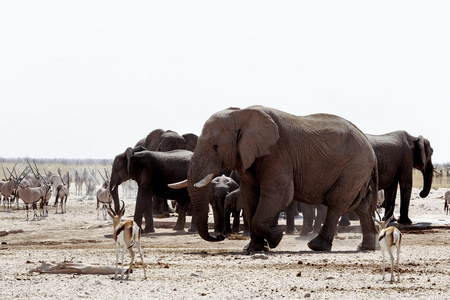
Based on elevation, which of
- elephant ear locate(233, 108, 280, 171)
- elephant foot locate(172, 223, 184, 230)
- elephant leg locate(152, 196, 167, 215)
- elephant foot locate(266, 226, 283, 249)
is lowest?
elephant foot locate(172, 223, 184, 230)

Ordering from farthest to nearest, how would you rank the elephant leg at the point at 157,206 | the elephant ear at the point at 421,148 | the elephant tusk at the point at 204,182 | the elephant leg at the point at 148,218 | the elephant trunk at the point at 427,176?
the elephant leg at the point at 157,206 < the elephant trunk at the point at 427,176 < the elephant ear at the point at 421,148 < the elephant leg at the point at 148,218 < the elephant tusk at the point at 204,182

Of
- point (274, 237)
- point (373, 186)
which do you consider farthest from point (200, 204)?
point (373, 186)

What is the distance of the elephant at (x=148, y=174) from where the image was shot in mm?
21297

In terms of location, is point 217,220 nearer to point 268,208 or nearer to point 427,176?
point 268,208

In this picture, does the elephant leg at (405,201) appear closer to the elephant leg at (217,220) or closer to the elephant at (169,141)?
the elephant leg at (217,220)

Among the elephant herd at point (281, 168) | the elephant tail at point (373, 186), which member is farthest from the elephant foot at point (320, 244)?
the elephant tail at point (373, 186)

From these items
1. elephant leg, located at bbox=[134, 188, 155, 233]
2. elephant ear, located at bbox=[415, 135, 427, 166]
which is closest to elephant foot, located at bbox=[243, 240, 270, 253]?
elephant leg, located at bbox=[134, 188, 155, 233]

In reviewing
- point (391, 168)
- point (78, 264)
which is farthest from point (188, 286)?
Answer: point (391, 168)

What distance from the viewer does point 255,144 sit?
14422mm

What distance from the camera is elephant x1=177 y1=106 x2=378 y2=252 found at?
14594 mm

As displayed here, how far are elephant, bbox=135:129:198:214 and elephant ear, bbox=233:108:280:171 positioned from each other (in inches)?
507

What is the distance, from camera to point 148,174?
21.4 metres

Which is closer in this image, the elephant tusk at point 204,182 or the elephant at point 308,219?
the elephant tusk at point 204,182

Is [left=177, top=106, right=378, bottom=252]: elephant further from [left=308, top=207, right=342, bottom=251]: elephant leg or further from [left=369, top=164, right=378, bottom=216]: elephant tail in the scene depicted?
[left=369, top=164, right=378, bottom=216]: elephant tail
